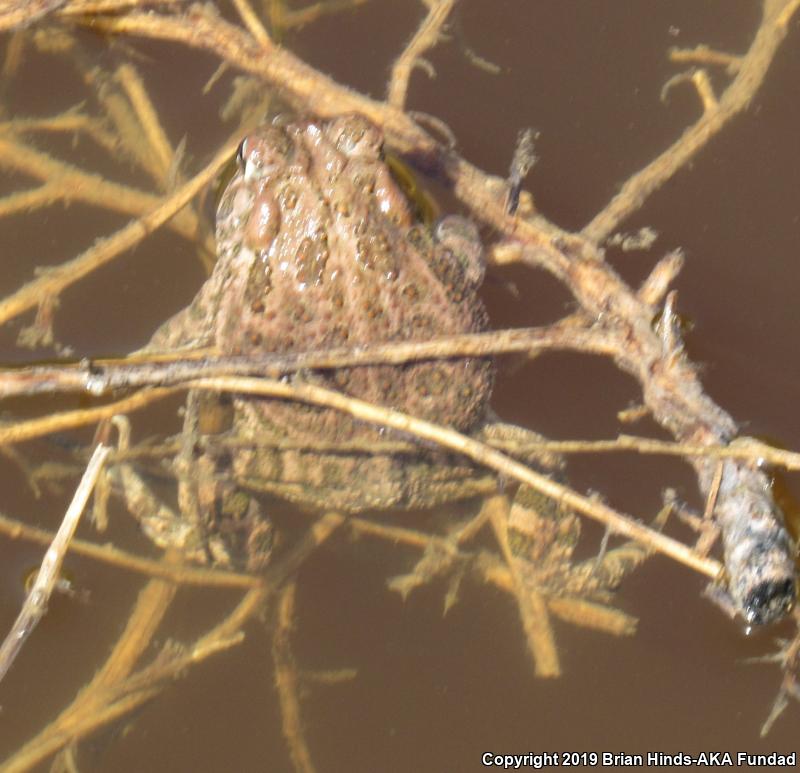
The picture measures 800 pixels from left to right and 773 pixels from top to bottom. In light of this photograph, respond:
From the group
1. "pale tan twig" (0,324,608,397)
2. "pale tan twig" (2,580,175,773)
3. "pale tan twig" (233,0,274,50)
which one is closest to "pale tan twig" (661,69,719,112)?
"pale tan twig" (0,324,608,397)

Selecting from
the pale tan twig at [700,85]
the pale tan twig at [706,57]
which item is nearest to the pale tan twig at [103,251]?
the pale tan twig at [700,85]

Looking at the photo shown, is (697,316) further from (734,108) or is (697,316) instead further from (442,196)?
(442,196)

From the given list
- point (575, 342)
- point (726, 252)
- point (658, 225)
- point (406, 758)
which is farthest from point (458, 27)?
point (406, 758)

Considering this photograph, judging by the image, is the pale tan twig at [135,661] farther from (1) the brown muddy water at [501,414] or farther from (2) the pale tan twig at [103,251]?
(2) the pale tan twig at [103,251]

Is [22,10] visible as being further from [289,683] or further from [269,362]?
[289,683]

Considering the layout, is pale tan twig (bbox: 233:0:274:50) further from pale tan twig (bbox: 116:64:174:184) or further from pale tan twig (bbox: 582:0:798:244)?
pale tan twig (bbox: 582:0:798:244)
